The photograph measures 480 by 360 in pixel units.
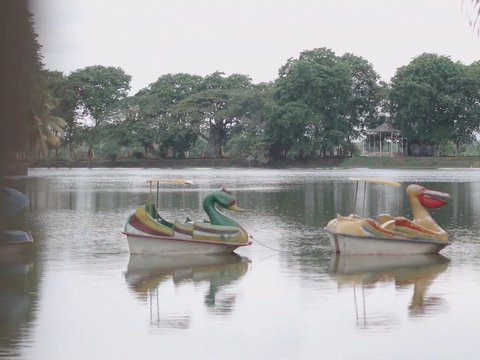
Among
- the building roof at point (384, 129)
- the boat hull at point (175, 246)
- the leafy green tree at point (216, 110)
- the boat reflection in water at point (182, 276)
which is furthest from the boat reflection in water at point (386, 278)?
the leafy green tree at point (216, 110)

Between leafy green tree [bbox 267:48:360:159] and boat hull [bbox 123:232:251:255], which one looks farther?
leafy green tree [bbox 267:48:360:159]

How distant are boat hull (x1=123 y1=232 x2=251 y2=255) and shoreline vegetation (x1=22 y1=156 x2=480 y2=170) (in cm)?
5629

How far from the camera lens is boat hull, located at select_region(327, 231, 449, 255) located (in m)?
14.5

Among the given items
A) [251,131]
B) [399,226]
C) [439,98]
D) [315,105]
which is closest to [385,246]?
[399,226]

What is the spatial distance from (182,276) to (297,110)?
64499 mm

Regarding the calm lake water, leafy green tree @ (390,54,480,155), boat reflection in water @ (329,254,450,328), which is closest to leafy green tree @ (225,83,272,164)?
leafy green tree @ (390,54,480,155)

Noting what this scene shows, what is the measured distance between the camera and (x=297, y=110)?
7638 cm

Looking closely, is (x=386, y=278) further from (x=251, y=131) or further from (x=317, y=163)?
(x=251, y=131)

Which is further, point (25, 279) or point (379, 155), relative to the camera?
point (379, 155)

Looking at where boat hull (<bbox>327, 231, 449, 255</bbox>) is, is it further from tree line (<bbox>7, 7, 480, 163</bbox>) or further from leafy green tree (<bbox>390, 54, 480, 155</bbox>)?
leafy green tree (<bbox>390, 54, 480, 155</bbox>)

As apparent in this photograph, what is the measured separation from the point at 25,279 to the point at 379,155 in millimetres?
70188

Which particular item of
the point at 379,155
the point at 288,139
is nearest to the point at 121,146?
the point at 288,139

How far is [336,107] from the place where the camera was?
258 ft

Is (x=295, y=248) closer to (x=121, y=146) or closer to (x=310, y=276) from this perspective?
(x=310, y=276)
